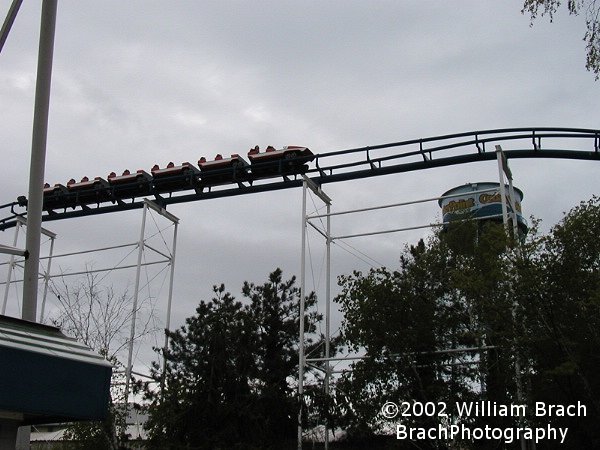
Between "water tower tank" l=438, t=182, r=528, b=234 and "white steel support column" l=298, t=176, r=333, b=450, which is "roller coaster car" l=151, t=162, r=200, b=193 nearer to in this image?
"white steel support column" l=298, t=176, r=333, b=450

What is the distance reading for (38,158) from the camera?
6.56m

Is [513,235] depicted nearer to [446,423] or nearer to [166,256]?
[446,423]

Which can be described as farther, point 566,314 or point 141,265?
point 141,265

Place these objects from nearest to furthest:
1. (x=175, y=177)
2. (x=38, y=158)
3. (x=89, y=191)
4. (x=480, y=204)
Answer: (x=38, y=158)
(x=480, y=204)
(x=175, y=177)
(x=89, y=191)

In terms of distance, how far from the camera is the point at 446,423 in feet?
47.6

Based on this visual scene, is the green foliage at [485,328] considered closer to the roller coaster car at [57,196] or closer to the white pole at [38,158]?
the white pole at [38,158]

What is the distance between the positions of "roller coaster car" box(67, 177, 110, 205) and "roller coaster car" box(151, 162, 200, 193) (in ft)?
7.11

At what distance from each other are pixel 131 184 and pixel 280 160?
5754 millimetres

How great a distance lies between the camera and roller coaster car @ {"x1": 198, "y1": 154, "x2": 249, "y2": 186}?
22.4 metres

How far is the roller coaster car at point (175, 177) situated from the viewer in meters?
23.3

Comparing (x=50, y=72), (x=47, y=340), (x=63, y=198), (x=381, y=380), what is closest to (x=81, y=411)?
(x=47, y=340)

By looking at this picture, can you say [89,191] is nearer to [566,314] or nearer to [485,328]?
[485,328]

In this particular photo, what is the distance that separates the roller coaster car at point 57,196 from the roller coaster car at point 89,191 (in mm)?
252

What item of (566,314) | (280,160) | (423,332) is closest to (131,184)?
(280,160)
